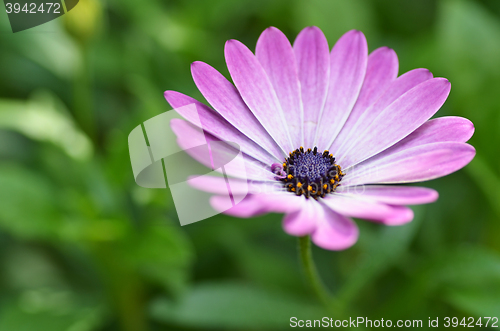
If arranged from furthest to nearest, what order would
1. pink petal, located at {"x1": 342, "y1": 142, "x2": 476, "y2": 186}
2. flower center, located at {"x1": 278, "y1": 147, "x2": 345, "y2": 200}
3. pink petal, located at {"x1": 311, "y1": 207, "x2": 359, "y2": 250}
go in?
flower center, located at {"x1": 278, "y1": 147, "x2": 345, "y2": 200}, pink petal, located at {"x1": 342, "y1": 142, "x2": 476, "y2": 186}, pink petal, located at {"x1": 311, "y1": 207, "x2": 359, "y2": 250}

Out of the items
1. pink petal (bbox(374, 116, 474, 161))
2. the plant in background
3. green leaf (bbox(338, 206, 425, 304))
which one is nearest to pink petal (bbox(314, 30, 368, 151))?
the plant in background

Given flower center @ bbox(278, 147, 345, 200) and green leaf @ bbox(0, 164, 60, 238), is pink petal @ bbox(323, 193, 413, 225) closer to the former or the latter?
flower center @ bbox(278, 147, 345, 200)

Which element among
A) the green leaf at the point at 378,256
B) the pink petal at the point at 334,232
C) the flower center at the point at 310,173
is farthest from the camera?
the green leaf at the point at 378,256

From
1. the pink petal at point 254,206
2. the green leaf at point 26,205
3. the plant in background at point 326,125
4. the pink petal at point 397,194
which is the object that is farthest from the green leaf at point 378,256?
the green leaf at point 26,205

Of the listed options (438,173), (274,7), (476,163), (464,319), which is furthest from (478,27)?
(438,173)

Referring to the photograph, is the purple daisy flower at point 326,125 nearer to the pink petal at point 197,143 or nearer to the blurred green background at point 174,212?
the pink petal at point 197,143

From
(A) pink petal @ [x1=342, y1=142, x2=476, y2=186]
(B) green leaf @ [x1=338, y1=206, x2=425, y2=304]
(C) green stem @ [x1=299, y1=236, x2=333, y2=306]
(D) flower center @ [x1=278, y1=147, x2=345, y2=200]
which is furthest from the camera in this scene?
(B) green leaf @ [x1=338, y1=206, x2=425, y2=304]
